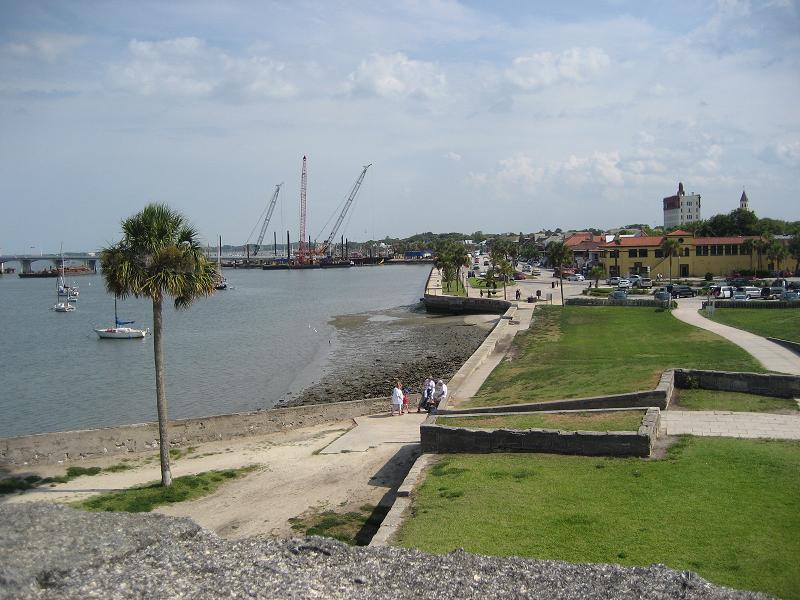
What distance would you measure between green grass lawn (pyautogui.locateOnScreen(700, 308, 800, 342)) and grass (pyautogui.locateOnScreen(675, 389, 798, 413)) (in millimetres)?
11406

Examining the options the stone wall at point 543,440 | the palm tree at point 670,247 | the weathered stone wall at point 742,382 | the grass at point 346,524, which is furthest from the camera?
the palm tree at point 670,247

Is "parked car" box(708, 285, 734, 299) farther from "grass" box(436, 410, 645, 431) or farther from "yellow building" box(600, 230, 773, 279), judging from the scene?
"grass" box(436, 410, 645, 431)

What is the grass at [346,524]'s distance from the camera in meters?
14.4

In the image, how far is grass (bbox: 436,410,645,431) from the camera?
17.3 meters

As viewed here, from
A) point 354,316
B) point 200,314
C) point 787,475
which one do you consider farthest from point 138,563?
point 200,314

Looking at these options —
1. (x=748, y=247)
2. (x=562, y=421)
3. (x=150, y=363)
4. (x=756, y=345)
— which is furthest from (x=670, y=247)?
(x=562, y=421)

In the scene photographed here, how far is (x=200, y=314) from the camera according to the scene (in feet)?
293

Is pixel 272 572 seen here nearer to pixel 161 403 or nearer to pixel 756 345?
pixel 161 403

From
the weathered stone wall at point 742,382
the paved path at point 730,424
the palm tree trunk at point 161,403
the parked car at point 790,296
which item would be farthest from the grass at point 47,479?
the parked car at point 790,296

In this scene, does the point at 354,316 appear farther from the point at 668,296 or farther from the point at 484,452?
the point at 484,452

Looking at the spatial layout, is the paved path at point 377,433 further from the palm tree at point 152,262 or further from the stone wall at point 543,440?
the palm tree at point 152,262

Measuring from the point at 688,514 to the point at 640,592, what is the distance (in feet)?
9.97

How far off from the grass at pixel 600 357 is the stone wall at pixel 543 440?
526cm

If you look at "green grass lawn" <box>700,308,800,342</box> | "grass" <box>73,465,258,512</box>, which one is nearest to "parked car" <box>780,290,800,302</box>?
"green grass lawn" <box>700,308,800,342</box>
